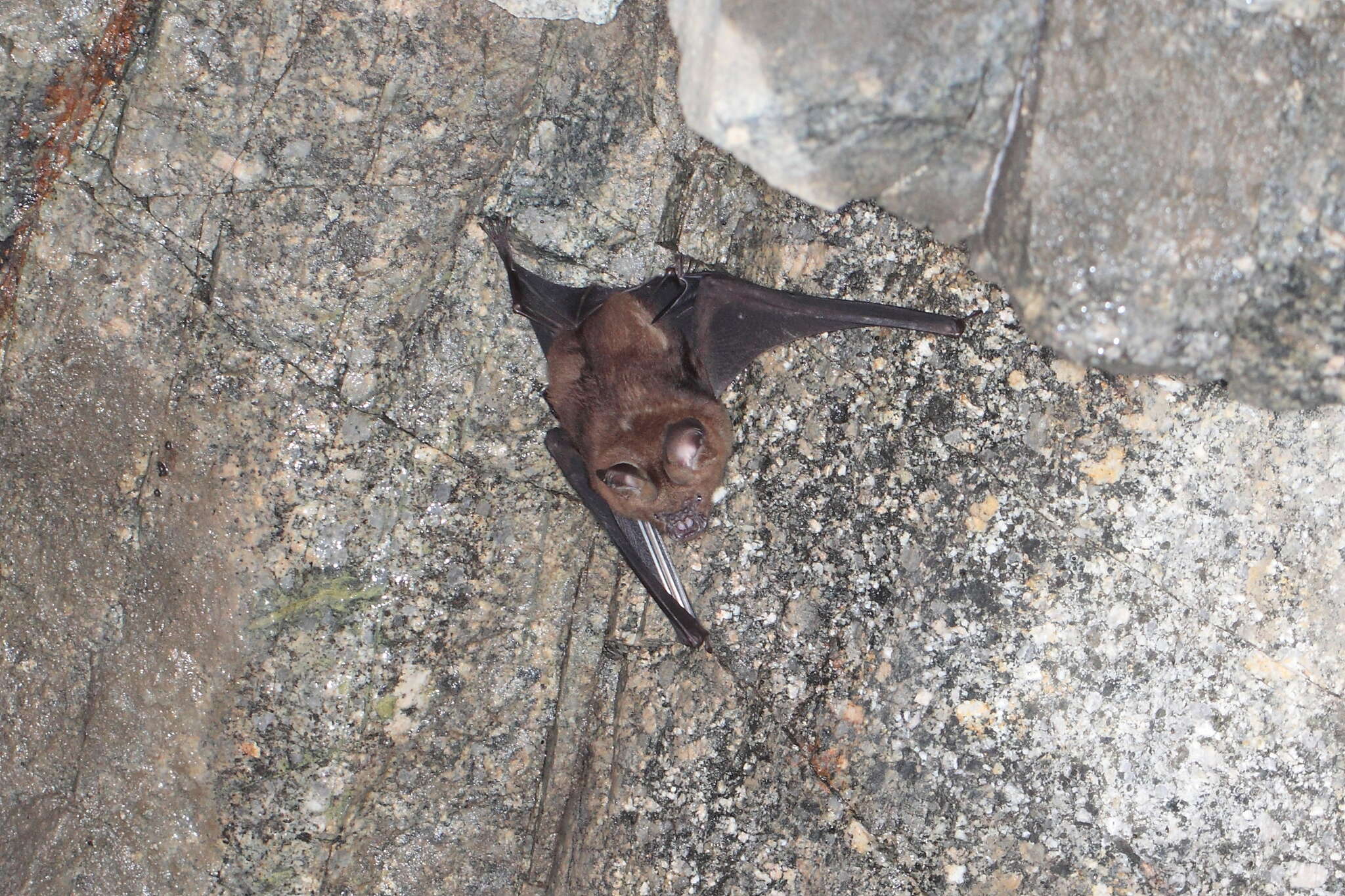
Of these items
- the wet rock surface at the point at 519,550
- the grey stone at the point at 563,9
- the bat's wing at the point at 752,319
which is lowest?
the wet rock surface at the point at 519,550

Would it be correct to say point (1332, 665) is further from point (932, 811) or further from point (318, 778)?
point (318, 778)

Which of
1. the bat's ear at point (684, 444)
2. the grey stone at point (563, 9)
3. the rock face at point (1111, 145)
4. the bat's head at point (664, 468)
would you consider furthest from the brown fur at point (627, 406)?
the rock face at point (1111, 145)

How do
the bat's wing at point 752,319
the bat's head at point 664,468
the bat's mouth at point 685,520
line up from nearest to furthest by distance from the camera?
the bat's wing at point 752,319, the bat's head at point 664,468, the bat's mouth at point 685,520

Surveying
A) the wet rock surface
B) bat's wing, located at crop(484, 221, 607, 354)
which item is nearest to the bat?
bat's wing, located at crop(484, 221, 607, 354)

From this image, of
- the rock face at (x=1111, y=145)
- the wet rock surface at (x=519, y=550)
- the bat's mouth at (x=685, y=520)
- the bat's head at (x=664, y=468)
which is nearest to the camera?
the rock face at (x=1111, y=145)

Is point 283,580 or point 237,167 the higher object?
point 237,167

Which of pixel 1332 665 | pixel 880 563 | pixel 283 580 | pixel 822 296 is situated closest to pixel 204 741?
pixel 283 580

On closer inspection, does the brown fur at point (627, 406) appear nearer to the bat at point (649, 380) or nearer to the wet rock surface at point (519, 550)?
the bat at point (649, 380)
